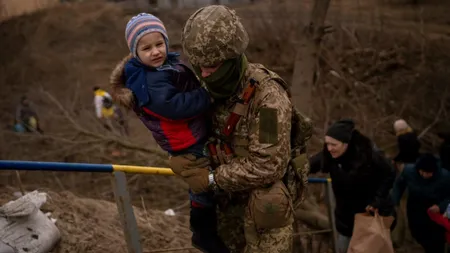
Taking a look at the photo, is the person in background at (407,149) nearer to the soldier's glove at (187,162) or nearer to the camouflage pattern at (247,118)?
the camouflage pattern at (247,118)

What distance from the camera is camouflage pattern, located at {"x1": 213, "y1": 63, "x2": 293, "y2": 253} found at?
2.02m

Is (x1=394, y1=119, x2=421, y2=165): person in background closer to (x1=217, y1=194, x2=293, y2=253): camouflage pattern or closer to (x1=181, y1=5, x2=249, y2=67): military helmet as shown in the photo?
(x1=217, y1=194, x2=293, y2=253): camouflage pattern

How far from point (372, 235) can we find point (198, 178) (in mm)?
1653

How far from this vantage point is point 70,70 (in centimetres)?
1895

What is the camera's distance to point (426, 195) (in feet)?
14.7

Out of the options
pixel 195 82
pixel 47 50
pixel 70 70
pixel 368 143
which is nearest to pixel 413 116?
pixel 368 143

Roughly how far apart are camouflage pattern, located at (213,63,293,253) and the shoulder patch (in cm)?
1

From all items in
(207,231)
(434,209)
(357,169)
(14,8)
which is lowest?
(14,8)

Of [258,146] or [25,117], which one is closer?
[258,146]

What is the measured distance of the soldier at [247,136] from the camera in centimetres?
198

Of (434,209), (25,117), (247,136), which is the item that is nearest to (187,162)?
(247,136)

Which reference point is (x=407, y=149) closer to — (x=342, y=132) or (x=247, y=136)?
(x=342, y=132)

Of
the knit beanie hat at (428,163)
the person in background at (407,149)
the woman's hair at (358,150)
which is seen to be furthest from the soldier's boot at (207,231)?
the person in background at (407,149)

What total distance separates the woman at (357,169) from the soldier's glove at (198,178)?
4.96ft
